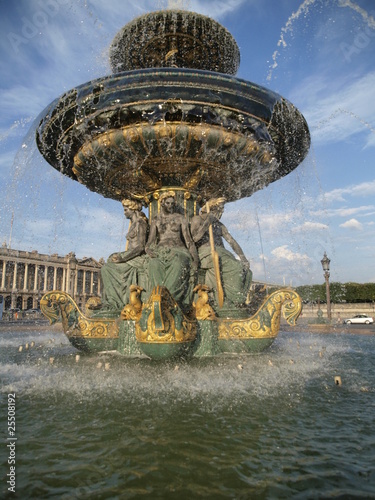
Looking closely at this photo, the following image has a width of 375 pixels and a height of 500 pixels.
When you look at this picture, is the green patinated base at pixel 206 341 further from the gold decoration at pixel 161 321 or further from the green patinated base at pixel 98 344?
the green patinated base at pixel 98 344

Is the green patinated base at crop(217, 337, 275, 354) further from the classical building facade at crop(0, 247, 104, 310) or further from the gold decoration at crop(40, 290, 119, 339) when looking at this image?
the classical building facade at crop(0, 247, 104, 310)

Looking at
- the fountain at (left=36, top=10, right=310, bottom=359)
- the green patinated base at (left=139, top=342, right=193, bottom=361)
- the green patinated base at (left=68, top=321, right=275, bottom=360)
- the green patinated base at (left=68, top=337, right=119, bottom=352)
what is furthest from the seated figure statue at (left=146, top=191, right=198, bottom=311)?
the green patinated base at (left=68, top=337, right=119, bottom=352)

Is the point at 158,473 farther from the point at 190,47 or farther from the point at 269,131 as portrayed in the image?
the point at 190,47

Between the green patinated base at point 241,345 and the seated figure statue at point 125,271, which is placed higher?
the seated figure statue at point 125,271

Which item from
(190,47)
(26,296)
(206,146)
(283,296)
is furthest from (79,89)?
(26,296)

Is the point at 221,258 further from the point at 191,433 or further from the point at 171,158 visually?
the point at 191,433

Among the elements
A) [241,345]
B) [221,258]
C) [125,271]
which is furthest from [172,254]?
[241,345]

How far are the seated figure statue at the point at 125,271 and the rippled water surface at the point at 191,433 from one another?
2.24m

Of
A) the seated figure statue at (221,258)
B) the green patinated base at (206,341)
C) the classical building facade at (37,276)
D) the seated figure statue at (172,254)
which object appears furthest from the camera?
the classical building facade at (37,276)

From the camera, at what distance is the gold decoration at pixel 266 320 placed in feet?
21.2

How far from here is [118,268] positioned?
736 centimetres

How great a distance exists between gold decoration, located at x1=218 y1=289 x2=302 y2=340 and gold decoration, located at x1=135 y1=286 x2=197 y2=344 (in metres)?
1.02

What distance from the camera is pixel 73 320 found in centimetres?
696

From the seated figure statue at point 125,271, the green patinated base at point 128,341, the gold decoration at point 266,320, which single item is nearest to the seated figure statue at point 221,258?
the gold decoration at point 266,320
